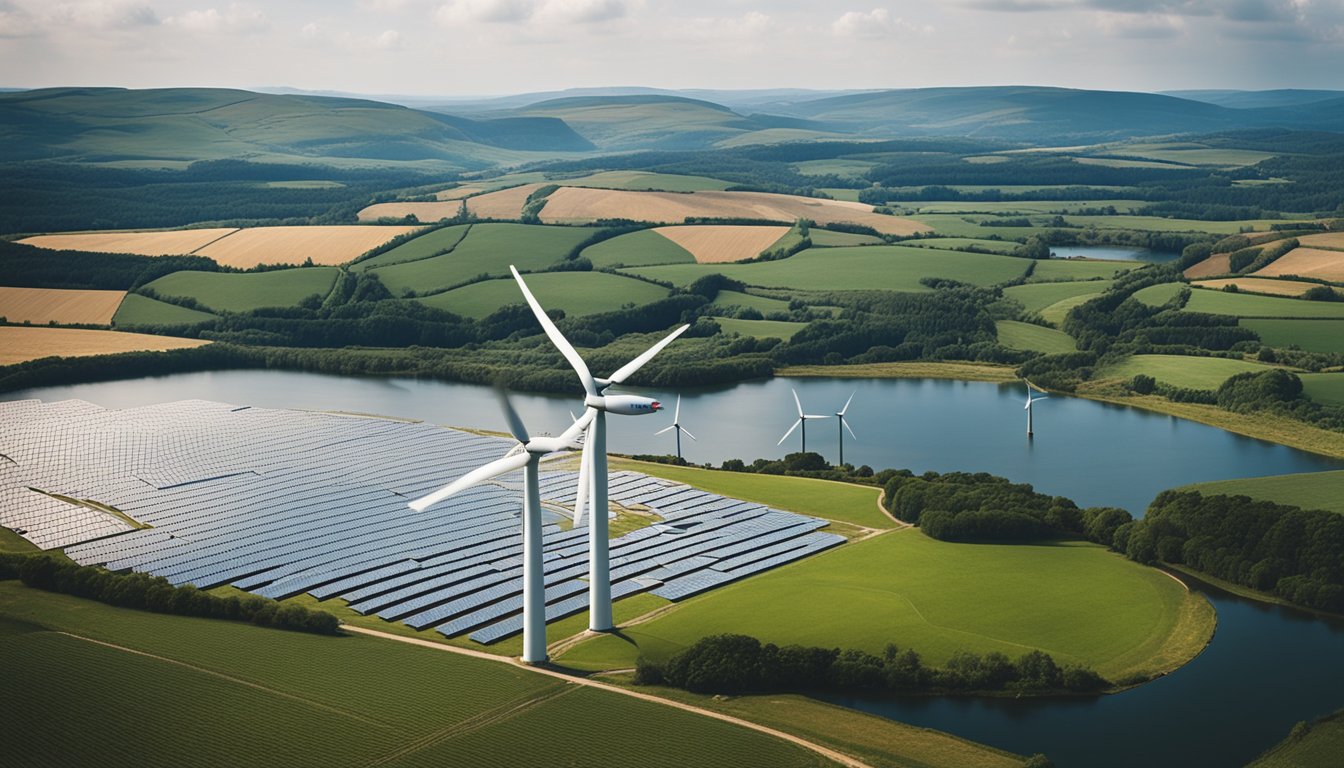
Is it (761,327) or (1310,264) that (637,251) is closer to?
(761,327)

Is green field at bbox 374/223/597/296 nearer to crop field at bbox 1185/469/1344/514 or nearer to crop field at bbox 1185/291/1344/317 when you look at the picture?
crop field at bbox 1185/291/1344/317

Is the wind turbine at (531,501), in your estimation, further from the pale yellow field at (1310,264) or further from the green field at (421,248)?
the pale yellow field at (1310,264)

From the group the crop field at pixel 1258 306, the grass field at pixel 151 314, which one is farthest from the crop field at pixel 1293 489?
the grass field at pixel 151 314

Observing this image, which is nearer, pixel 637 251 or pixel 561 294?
pixel 561 294

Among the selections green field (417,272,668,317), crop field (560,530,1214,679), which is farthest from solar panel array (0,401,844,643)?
green field (417,272,668,317)

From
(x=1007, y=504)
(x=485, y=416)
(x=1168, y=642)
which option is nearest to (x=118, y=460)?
(x=485, y=416)

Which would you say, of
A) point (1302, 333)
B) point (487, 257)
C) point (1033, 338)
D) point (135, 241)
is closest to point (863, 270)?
point (1033, 338)

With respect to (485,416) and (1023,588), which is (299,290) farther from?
(1023,588)
